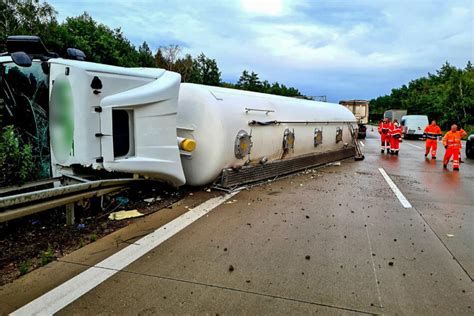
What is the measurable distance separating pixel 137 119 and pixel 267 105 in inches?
160

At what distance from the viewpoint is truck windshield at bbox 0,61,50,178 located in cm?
462

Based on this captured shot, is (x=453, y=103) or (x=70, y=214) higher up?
(x=453, y=103)

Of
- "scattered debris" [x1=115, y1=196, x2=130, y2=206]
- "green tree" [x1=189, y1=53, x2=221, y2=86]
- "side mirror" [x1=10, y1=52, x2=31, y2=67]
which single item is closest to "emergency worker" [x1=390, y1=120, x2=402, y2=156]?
"scattered debris" [x1=115, y1=196, x2=130, y2=206]

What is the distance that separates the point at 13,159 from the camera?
14.0 ft

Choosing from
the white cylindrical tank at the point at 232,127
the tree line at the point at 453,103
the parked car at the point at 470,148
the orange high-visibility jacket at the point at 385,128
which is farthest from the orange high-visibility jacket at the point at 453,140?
the tree line at the point at 453,103

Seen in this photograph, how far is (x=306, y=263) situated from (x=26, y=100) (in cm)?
399

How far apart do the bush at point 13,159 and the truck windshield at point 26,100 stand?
28 centimetres

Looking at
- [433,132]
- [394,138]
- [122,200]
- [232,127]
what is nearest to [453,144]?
[433,132]

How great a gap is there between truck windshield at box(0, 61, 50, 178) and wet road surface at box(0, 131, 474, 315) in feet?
7.75

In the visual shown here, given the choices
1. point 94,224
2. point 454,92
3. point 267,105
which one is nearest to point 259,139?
point 267,105

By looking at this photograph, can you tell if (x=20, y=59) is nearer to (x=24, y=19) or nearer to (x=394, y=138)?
(x=394, y=138)

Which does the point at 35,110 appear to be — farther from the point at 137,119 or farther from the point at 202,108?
the point at 202,108

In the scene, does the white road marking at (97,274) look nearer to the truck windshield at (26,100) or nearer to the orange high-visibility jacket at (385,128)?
→ the truck windshield at (26,100)

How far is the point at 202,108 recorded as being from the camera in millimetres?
6359
